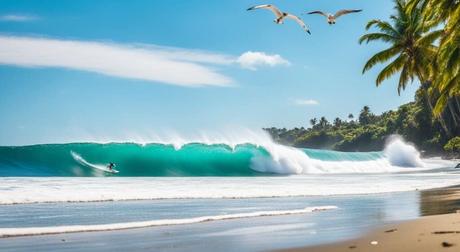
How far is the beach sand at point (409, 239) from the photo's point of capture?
260 inches

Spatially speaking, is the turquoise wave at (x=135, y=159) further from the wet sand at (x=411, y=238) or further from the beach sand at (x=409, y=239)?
the beach sand at (x=409, y=239)

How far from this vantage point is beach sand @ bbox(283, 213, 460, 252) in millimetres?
6602

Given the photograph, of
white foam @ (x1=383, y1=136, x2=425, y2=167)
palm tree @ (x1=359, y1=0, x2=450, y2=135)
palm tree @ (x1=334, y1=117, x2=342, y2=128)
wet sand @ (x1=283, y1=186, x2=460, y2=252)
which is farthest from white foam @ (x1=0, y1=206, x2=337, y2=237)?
palm tree @ (x1=334, y1=117, x2=342, y2=128)

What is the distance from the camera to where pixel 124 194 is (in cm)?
1714

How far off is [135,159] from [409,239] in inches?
1364

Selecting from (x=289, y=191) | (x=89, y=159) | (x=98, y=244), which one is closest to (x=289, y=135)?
(x=89, y=159)

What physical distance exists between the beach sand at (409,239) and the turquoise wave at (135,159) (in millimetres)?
28581

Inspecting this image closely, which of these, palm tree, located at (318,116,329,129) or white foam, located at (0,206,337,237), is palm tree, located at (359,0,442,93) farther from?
palm tree, located at (318,116,329,129)

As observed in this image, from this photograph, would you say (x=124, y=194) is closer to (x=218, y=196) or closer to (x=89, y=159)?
(x=218, y=196)

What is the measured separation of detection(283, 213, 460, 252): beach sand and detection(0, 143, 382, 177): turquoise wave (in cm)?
2858

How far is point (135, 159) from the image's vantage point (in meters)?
40.6

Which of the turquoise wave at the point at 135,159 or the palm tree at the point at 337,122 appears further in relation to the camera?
the palm tree at the point at 337,122

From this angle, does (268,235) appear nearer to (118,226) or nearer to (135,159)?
(118,226)

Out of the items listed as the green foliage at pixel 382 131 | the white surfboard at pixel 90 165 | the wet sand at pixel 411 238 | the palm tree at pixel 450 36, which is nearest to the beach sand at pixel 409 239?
the wet sand at pixel 411 238
